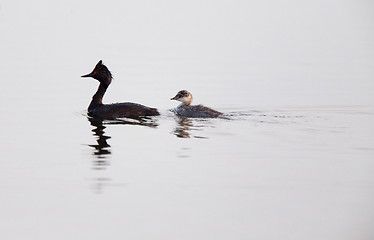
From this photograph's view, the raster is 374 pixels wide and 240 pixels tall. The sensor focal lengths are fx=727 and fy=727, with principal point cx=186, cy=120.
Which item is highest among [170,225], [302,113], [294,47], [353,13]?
[353,13]

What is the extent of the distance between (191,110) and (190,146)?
347 cm

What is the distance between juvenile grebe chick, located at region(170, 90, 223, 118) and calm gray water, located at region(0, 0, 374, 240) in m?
0.38

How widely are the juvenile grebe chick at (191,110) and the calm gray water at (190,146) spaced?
38 cm

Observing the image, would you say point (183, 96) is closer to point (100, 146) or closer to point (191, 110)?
point (191, 110)

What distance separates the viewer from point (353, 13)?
56531mm

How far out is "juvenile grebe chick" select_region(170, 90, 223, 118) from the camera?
1672 cm

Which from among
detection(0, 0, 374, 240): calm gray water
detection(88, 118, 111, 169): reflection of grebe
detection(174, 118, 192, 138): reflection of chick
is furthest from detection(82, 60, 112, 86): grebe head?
detection(174, 118, 192, 138): reflection of chick

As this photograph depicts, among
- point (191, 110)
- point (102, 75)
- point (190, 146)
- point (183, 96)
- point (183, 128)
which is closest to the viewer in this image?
point (190, 146)

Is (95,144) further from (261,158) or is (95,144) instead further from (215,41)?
(215,41)

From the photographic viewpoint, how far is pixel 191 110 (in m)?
17.0

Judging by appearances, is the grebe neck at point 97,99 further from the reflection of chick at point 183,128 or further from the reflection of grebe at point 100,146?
the reflection of chick at point 183,128

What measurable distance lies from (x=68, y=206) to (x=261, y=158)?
3.97 m

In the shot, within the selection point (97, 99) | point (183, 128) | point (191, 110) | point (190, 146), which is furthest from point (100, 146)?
point (97, 99)

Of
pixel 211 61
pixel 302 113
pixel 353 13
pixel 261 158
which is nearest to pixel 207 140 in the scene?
pixel 261 158
